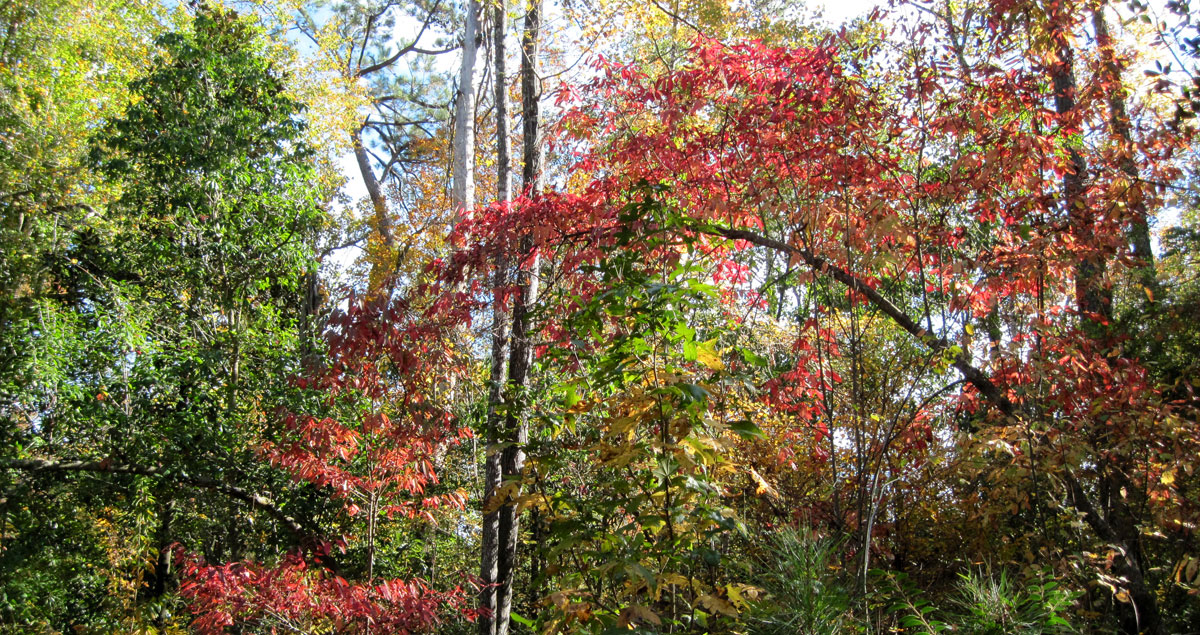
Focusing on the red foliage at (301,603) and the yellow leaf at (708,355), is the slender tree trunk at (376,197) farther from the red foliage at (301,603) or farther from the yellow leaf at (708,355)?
the yellow leaf at (708,355)

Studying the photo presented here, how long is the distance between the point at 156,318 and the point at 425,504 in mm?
3347

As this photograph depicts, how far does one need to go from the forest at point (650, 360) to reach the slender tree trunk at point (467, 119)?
67 mm

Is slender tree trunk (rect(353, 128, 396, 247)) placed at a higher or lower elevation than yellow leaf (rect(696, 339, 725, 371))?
higher

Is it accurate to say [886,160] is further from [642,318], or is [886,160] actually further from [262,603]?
[262,603]

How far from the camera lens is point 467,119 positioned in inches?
376

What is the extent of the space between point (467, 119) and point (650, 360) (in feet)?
24.7

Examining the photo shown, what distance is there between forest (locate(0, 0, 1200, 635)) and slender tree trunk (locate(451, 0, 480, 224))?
0.07 meters

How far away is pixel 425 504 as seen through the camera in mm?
4949

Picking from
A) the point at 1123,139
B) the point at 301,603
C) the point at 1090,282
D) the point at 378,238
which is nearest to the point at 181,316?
the point at 301,603

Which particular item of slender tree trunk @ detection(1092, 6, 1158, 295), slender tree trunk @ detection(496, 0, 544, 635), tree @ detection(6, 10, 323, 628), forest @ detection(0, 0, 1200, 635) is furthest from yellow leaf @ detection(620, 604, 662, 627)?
tree @ detection(6, 10, 323, 628)

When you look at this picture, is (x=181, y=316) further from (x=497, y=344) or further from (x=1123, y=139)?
(x=1123, y=139)

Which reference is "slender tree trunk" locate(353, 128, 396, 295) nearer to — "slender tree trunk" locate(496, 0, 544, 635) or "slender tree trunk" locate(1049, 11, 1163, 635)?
"slender tree trunk" locate(496, 0, 544, 635)

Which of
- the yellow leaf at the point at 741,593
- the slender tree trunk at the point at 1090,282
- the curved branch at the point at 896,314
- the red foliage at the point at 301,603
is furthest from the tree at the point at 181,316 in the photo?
the slender tree trunk at the point at 1090,282

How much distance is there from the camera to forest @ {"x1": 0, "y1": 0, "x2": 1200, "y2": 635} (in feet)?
8.83
